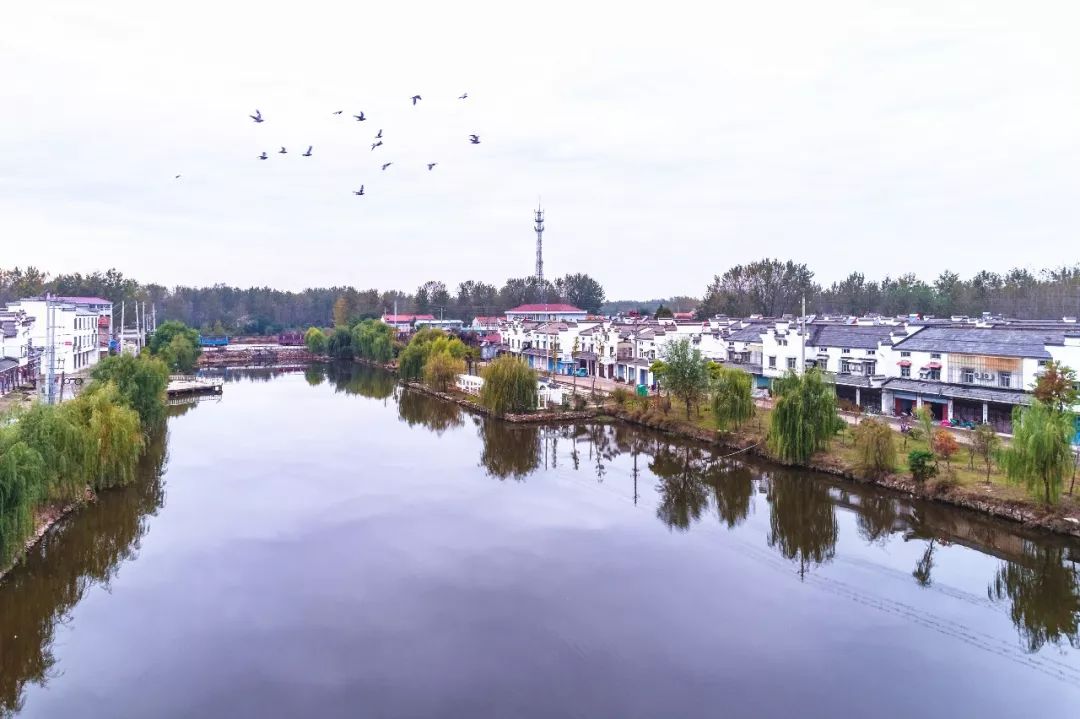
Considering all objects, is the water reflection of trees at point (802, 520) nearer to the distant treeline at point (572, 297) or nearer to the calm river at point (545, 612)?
the calm river at point (545, 612)

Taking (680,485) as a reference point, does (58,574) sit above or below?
below

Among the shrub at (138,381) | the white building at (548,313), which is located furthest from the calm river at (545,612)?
the white building at (548,313)

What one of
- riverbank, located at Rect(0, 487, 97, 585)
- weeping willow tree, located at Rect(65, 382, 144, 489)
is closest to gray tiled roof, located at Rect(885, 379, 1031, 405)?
weeping willow tree, located at Rect(65, 382, 144, 489)

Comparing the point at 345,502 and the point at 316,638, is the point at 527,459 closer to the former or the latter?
the point at 345,502

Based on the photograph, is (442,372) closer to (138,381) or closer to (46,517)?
(138,381)

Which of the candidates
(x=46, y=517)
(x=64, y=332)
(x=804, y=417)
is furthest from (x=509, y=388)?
(x=64, y=332)
